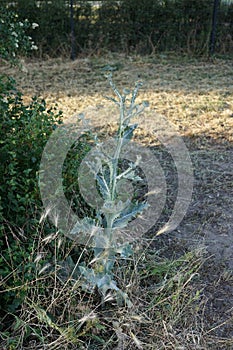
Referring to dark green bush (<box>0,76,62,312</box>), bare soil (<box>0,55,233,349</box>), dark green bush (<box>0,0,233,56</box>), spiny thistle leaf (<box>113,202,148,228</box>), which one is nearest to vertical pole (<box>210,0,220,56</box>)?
dark green bush (<box>0,0,233,56</box>)

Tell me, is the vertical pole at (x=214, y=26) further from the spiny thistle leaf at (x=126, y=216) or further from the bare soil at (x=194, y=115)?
the spiny thistle leaf at (x=126, y=216)

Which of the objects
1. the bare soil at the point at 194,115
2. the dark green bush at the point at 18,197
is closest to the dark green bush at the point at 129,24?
the bare soil at the point at 194,115

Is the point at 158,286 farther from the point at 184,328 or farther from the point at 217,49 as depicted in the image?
the point at 217,49

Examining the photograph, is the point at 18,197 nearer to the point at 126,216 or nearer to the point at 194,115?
the point at 126,216

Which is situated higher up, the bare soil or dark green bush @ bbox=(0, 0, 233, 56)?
dark green bush @ bbox=(0, 0, 233, 56)

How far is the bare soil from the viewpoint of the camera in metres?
2.76

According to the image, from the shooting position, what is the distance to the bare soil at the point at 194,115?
276 centimetres

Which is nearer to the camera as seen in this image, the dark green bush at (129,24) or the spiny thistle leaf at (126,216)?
the spiny thistle leaf at (126,216)

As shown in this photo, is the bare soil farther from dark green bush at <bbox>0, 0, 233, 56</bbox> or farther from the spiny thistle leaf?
the spiny thistle leaf

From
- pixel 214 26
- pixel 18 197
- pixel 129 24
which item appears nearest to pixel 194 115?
pixel 214 26

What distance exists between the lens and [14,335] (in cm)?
213

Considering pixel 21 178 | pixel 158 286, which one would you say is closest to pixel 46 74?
pixel 21 178

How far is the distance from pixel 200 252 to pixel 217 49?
252 inches

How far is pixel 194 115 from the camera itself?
5367mm
